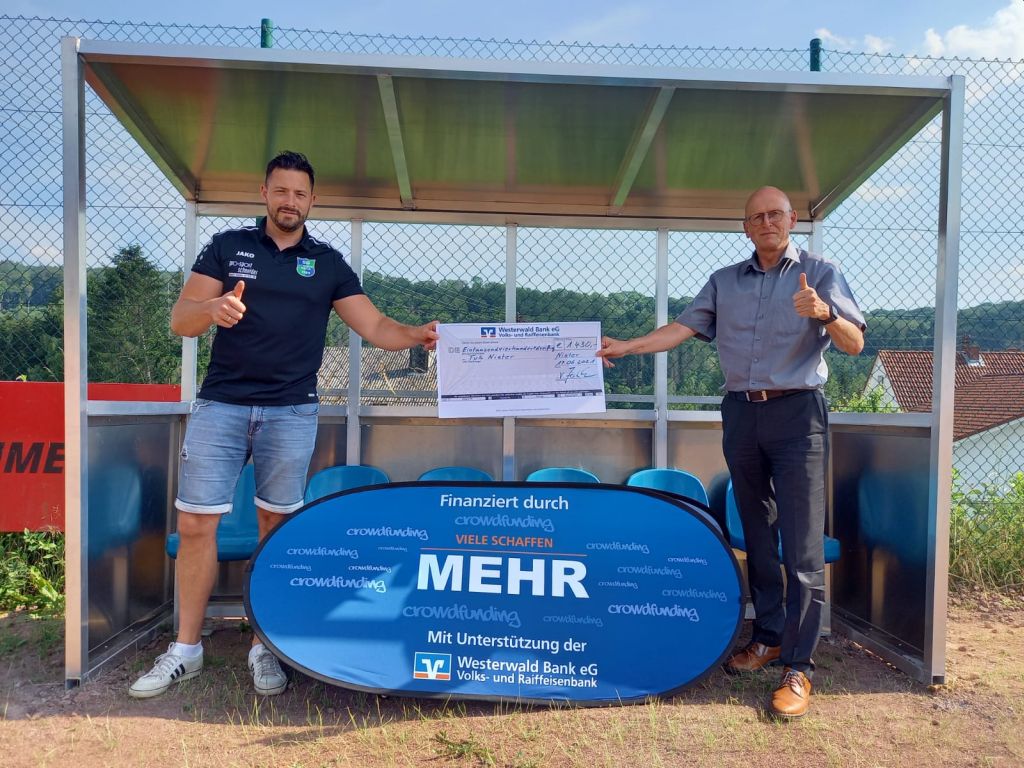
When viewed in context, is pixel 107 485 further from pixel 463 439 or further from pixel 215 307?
pixel 463 439

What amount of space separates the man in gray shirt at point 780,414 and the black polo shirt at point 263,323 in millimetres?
1911

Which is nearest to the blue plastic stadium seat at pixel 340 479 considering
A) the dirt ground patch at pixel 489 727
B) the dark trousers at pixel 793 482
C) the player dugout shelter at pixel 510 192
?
the player dugout shelter at pixel 510 192

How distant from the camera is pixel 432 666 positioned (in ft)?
9.78

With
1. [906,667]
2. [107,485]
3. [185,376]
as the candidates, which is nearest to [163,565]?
[107,485]

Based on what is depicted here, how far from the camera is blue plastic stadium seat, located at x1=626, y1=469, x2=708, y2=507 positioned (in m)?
4.40

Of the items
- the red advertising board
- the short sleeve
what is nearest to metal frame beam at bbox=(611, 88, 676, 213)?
the short sleeve

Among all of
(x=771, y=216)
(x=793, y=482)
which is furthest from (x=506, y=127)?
(x=793, y=482)

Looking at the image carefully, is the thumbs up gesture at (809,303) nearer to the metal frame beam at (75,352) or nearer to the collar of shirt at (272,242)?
the collar of shirt at (272,242)

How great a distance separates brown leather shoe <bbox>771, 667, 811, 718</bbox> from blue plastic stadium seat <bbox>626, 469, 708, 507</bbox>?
4.63 feet

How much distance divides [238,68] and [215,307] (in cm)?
111

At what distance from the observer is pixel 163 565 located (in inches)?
163

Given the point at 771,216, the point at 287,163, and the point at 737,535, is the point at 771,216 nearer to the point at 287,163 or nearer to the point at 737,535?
the point at 737,535

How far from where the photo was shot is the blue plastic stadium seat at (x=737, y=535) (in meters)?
3.71

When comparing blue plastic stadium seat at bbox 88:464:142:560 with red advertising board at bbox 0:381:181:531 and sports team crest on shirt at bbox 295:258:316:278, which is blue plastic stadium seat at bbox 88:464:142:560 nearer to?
sports team crest on shirt at bbox 295:258:316:278
